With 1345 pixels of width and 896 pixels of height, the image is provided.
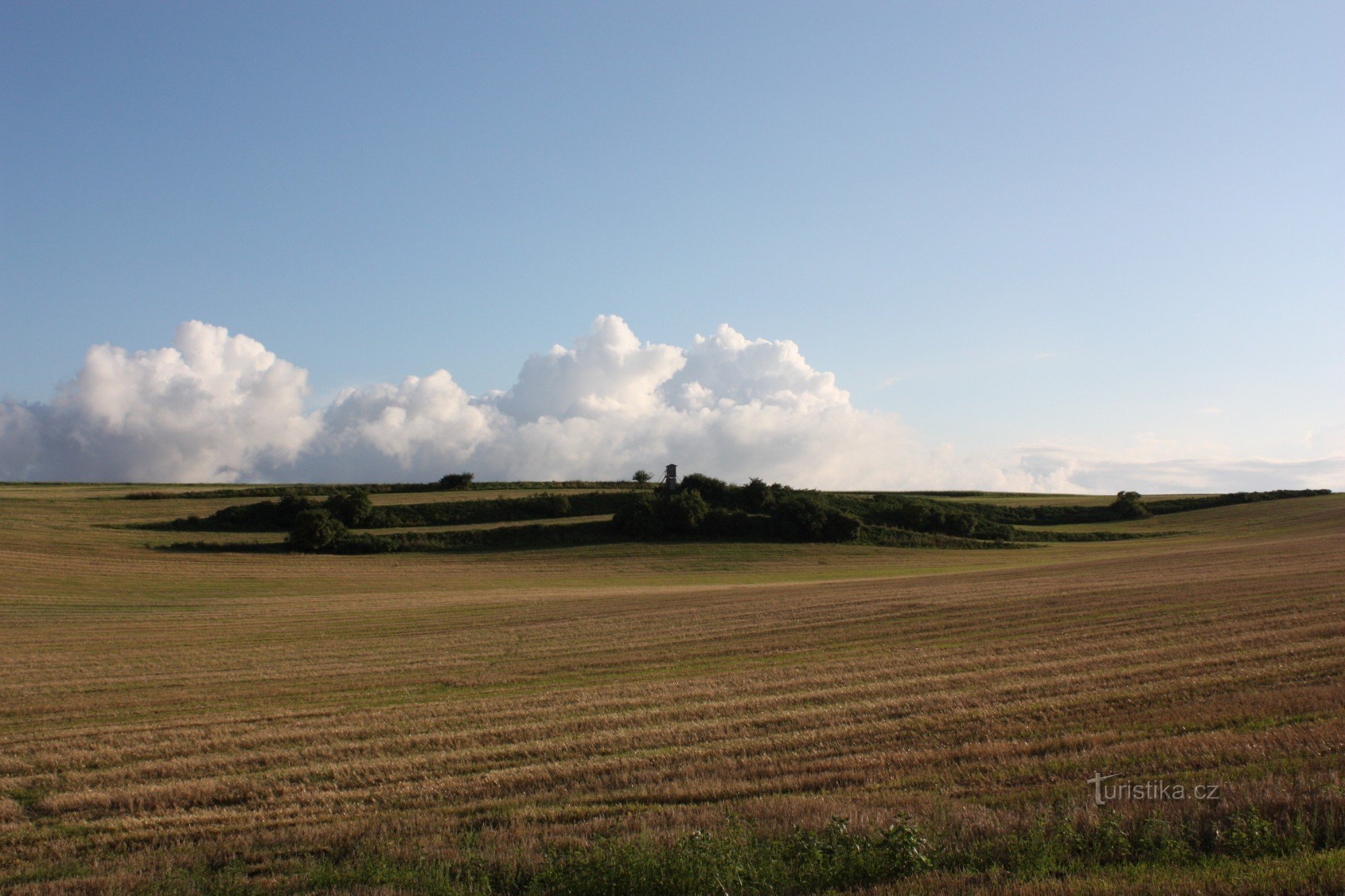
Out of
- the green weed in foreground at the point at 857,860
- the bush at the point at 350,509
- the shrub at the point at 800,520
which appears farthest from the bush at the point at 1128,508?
the green weed in foreground at the point at 857,860

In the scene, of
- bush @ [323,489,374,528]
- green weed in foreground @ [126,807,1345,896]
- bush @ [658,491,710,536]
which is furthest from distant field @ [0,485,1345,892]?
bush @ [658,491,710,536]

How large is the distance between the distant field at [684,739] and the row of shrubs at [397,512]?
118 feet

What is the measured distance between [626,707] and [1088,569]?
30.7 m

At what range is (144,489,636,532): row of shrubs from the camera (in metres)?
62.9

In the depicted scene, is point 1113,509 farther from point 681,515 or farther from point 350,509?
point 350,509

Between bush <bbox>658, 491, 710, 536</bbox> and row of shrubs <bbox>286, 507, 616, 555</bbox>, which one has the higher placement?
bush <bbox>658, 491, 710, 536</bbox>

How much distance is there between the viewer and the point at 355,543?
5772 centimetres

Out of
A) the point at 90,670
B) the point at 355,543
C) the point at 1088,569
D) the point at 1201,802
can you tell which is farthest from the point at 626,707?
the point at 355,543

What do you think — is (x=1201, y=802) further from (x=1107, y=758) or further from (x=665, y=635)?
(x=665, y=635)

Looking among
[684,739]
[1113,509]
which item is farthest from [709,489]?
[684,739]

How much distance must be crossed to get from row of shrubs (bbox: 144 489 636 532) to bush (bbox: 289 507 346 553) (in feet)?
10.3

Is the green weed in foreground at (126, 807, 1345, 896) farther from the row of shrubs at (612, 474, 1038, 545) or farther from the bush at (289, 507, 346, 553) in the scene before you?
the row of shrubs at (612, 474, 1038, 545)

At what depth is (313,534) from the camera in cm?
5644

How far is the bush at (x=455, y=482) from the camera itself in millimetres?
87750
